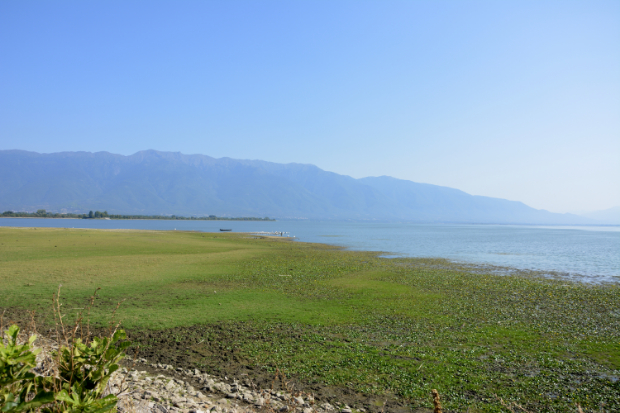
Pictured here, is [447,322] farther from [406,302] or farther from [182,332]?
[182,332]

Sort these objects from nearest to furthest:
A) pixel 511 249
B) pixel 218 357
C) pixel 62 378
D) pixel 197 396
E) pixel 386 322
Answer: pixel 62 378 → pixel 197 396 → pixel 218 357 → pixel 386 322 → pixel 511 249

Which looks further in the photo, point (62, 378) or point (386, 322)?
point (386, 322)

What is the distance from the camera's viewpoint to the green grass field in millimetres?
8680

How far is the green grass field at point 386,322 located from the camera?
28.5 feet

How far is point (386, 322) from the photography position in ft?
44.4

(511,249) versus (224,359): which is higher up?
(224,359)

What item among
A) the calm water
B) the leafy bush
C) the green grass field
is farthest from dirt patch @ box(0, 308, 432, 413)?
the calm water

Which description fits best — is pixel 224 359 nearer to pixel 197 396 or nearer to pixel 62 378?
pixel 197 396

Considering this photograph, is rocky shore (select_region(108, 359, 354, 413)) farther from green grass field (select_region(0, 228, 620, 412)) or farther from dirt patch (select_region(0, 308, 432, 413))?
green grass field (select_region(0, 228, 620, 412))

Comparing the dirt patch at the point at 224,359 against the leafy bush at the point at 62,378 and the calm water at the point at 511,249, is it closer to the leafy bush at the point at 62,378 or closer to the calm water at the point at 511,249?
the leafy bush at the point at 62,378

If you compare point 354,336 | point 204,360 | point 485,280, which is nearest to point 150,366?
point 204,360

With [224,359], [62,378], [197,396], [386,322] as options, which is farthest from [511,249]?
[62,378]

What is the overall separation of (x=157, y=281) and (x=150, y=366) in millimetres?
12441

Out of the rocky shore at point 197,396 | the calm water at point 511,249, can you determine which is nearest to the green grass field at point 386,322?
the rocky shore at point 197,396
